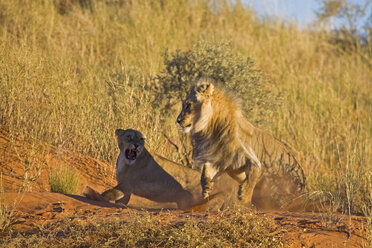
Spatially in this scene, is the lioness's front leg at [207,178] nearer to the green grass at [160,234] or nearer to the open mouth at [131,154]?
the green grass at [160,234]

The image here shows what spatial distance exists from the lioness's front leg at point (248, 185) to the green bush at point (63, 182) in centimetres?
280

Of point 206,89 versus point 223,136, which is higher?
point 206,89

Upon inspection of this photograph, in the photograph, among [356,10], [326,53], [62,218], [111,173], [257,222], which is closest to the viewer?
[257,222]

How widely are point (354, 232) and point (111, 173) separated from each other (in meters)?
5.08

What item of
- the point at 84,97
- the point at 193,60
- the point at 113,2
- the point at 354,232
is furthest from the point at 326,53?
the point at 354,232

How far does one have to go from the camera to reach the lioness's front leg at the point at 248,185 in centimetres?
688

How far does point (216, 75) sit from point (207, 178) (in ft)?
14.2

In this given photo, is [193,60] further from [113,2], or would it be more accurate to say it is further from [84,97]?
[113,2]

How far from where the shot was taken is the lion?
22.7ft

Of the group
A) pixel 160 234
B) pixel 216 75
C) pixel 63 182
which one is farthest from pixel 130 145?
pixel 216 75

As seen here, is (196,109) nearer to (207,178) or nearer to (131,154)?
(207,178)

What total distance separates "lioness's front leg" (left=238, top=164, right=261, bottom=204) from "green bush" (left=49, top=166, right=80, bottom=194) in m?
2.80

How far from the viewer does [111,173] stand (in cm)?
967

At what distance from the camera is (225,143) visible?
23.4ft
